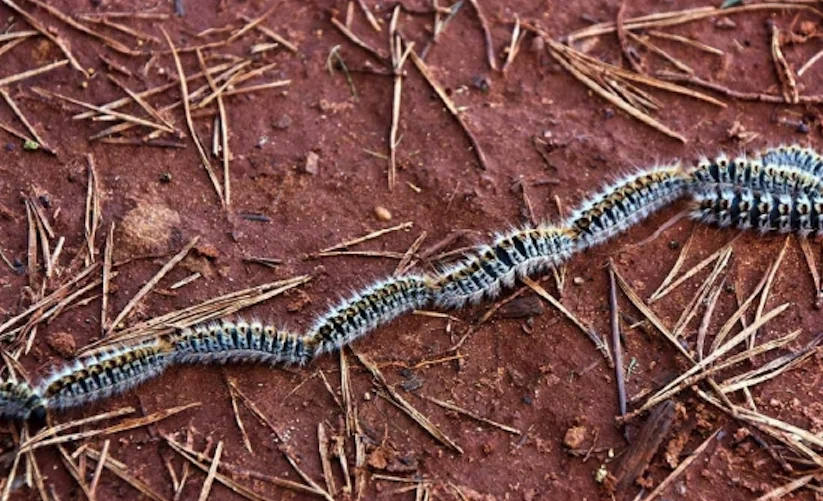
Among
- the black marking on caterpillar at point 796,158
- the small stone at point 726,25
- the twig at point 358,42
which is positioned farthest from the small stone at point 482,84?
the black marking on caterpillar at point 796,158

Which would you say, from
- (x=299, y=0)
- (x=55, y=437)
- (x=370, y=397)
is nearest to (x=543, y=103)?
(x=299, y=0)

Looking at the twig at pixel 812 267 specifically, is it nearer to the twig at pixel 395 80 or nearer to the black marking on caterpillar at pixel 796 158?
the black marking on caterpillar at pixel 796 158

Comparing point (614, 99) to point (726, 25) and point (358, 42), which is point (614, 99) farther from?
point (358, 42)

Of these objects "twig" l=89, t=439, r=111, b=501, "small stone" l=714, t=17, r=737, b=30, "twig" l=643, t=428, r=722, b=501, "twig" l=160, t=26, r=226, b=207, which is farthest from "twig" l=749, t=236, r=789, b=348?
"twig" l=89, t=439, r=111, b=501

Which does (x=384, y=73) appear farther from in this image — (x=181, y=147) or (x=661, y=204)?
(x=661, y=204)

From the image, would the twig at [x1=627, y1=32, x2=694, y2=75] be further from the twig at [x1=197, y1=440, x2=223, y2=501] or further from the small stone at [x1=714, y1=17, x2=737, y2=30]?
the twig at [x1=197, y1=440, x2=223, y2=501]

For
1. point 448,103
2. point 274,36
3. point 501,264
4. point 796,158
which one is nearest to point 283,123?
point 274,36
